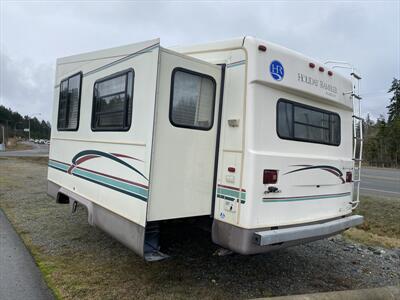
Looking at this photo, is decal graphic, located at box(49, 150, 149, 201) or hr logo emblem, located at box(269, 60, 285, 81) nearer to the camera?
decal graphic, located at box(49, 150, 149, 201)

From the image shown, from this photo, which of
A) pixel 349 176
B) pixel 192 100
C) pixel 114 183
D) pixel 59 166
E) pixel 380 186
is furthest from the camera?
pixel 380 186

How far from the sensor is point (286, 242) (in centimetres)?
398

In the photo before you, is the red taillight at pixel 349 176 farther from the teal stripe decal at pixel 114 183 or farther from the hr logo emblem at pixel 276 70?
the teal stripe decal at pixel 114 183

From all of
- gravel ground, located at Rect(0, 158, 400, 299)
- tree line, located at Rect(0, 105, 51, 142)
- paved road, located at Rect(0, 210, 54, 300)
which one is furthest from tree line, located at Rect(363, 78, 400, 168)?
tree line, located at Rect(0, 105, 51, 142)

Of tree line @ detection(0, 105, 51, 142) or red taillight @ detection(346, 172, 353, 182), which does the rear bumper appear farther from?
tree line @ detection(0, 105, 51, 142)

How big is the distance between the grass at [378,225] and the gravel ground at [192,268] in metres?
0.44

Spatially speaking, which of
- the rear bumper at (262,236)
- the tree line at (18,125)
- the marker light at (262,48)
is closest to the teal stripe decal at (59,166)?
the rear bumper at (262,236)

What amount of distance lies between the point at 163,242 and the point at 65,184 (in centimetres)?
Answer: 192

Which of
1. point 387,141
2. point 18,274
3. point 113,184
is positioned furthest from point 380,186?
point 387,141

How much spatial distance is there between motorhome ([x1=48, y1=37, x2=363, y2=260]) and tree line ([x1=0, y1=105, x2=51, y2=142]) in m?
90.0

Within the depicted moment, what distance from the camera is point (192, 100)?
13.2 feet

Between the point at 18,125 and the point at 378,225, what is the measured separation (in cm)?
12046

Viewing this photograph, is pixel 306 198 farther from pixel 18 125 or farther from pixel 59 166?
pixel 18 125

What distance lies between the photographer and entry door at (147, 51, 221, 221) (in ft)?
12.3
